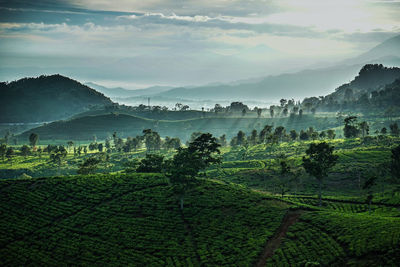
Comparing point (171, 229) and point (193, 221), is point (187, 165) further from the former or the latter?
point (171, 229)

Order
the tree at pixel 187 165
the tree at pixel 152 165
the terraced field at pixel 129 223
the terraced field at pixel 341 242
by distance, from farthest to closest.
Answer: the tree at pixel 152 165 → the tree at pixel 187 165 → the terraced field at pixel 129 223 → the terraced field at pixel 341 242

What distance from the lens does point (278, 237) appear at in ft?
238

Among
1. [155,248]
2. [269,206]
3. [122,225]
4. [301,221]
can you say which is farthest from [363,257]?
[122,225]

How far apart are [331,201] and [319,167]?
10165 mm

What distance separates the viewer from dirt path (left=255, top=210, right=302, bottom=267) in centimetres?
6578

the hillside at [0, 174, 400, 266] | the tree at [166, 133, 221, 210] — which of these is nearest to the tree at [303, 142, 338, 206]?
the hillside at [0, 174, 400, 266]

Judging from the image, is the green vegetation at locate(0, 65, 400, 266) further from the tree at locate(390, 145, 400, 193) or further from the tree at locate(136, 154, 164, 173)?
the tree at locate(136, 154, 164, 173)

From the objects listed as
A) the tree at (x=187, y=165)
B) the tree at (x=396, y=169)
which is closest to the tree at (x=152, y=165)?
the tree at (x=187, y=165)

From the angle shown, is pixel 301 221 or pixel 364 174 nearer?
pixel 301 221

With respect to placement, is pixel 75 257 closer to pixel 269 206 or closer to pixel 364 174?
pixel 269 206

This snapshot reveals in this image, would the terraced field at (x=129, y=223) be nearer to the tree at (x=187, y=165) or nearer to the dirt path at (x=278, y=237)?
the dirt path at (x=278, y=237)

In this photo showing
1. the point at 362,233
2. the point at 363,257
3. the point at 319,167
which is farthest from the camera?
the point at 319,167

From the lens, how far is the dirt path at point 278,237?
6578 cm

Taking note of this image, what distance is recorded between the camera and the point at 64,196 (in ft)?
311
